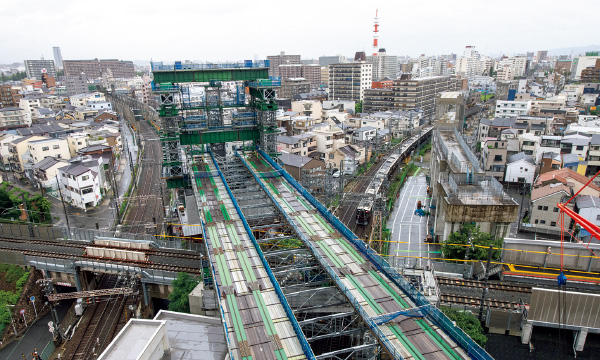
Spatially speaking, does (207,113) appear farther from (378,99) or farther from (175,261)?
(378,99)

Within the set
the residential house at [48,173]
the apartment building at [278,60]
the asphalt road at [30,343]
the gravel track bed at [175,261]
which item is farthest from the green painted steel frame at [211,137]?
the apartment building at [278,60]

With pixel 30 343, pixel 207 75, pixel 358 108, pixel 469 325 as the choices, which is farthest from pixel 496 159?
pixel 358 108

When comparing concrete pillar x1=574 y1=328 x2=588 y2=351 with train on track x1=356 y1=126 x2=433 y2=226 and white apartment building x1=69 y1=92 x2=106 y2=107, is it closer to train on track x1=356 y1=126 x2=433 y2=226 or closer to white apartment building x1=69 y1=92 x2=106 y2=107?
train on track x1=356 y1=126 x2=433 y2=226

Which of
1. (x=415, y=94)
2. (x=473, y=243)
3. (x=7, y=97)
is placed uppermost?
(x=7, y=97)

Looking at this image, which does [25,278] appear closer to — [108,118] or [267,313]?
[267,313]

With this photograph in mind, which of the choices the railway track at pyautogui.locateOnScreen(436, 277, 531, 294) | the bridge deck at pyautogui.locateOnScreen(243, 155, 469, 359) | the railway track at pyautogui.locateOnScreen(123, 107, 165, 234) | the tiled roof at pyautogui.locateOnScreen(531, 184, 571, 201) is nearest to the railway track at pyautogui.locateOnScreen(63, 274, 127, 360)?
the railway track at pyautogui.locateOnScreen(123, 107, 165, 234)

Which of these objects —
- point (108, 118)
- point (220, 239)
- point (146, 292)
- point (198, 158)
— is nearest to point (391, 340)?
point (220, 239)

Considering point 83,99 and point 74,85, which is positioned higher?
point 74,85

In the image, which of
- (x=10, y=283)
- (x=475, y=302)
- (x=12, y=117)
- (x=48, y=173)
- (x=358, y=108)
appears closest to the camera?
(x=475, y=302)
